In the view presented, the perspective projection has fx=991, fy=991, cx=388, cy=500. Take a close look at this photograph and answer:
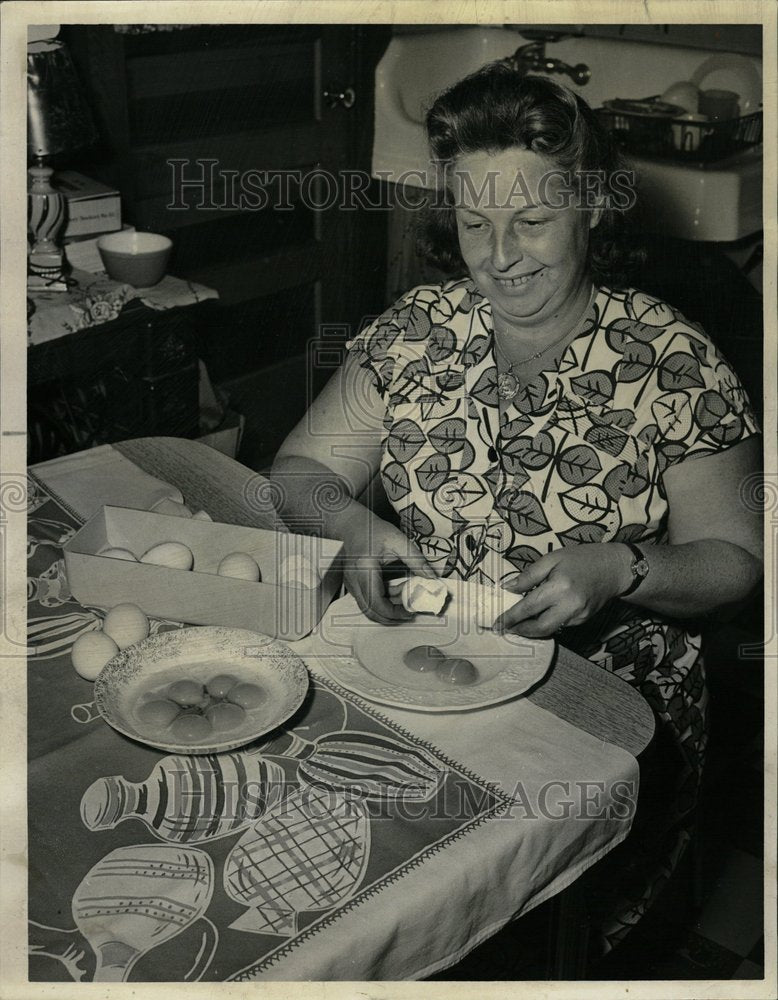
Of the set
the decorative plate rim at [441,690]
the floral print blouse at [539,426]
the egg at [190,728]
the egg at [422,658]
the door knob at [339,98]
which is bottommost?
the egg at [190,728]

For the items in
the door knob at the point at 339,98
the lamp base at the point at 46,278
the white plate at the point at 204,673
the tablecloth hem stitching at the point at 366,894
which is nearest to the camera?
the tablecloth hem stitching at the point at 366,894

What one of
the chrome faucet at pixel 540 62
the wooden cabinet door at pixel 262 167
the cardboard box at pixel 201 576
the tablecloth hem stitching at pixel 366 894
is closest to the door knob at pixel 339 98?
the wooden cabinet door at pixel 262 167

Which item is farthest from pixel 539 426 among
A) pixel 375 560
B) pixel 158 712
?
pixel 158 712

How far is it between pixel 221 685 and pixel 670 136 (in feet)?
3.32

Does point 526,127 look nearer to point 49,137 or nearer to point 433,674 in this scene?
point 433,674

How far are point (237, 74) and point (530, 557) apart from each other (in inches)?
30.0

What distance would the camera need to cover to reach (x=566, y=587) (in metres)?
1.07

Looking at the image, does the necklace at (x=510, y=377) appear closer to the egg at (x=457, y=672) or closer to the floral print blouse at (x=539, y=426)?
the floral print blouse at (x=539, y=426)

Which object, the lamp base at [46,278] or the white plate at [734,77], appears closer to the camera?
the white plate at [734,77]

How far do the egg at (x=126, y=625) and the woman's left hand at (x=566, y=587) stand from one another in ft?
1.20

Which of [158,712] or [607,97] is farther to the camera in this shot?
[607,97]

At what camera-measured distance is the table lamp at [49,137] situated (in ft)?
5.49

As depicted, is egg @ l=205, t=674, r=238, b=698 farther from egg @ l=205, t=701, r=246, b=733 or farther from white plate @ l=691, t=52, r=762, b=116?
white plate @ l=691, t=52, r=762, b=116

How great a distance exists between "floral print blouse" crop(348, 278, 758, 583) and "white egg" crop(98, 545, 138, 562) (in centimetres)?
39
